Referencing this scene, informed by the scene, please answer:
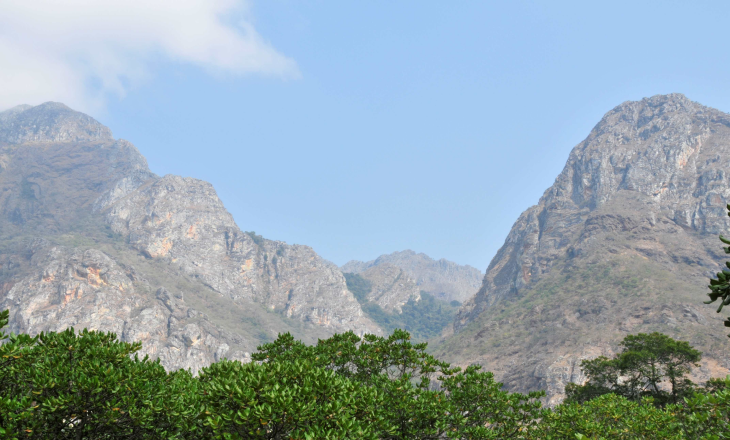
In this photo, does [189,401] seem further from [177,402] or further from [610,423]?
[610,423]

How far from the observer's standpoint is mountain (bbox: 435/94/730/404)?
276 feet

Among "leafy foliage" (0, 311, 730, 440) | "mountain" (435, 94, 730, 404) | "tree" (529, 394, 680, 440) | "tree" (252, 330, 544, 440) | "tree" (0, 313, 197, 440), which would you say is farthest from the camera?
"mountain" (435, 94, 730, 404)

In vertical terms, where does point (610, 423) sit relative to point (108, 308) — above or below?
below

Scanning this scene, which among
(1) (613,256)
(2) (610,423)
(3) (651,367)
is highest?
(1) (613,256)

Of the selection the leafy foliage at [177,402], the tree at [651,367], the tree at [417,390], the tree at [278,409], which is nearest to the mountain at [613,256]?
the tree at [651,367]

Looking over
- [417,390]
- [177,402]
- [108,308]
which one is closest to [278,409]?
[177,402]

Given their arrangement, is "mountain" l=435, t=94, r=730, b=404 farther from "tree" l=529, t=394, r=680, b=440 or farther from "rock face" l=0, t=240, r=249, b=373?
"rock face" l=0, t=240, r=249, b=373

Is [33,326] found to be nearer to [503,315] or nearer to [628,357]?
[503,315]

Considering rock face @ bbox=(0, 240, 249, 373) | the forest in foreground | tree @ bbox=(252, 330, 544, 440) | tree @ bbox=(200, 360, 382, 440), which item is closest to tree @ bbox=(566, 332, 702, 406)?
tree @ bbox=(252, 330, 544, 440)

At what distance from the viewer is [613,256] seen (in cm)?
11562

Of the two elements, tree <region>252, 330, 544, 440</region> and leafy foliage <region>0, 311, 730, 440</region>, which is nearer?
leafy foliage <region>0, 311, 730, 440</region>

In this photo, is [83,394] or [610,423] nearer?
[83,394]

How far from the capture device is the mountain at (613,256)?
84.1 m

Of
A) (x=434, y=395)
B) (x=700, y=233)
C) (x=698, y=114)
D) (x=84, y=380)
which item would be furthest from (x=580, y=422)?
(x=698, y=114)
